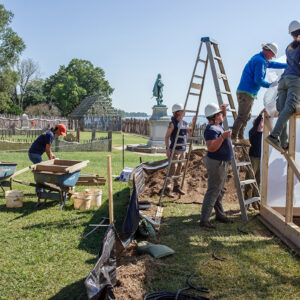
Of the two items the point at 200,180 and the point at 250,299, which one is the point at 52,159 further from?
the point at 250,299

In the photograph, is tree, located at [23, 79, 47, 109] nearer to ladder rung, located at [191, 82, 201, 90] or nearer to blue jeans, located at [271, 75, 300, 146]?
ladder rung, located at [191, 82, 201, 90]

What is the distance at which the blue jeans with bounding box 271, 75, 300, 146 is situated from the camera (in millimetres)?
4508

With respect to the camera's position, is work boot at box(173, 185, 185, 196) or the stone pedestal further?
the stone pedestal

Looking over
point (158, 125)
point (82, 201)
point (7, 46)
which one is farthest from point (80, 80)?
point (82, 201)

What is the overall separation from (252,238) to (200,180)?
3.71 m

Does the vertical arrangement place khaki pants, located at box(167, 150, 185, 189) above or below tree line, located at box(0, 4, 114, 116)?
below

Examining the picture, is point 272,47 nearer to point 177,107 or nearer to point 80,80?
point 177,107

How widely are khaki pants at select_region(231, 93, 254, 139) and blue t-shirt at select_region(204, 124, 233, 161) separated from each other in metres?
0.81

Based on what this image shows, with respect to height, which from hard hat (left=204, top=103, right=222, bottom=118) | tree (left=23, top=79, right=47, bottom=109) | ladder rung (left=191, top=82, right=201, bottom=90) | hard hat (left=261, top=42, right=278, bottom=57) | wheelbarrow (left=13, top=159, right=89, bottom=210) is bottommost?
wheelbarrow (left=13, top=159, right=89, bottom=210)

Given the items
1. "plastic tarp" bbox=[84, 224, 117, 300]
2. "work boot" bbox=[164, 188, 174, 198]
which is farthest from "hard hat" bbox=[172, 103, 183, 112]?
"plastic tarp" bbox=[84, 224, 117, 300]

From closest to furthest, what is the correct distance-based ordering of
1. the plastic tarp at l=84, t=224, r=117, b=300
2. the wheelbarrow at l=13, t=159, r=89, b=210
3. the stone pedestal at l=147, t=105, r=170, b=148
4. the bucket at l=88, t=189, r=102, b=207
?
the plastic tarp at l=84, t=224, r=117, b=300
the wheelbarrow at l=13, t=159, r=89, b=210
the bucket at l=88, t=189, r=102, b=207
the stone pedestal at l=147, t=105, r=170, b=148

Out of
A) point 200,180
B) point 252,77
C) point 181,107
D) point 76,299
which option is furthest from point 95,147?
point 76,299

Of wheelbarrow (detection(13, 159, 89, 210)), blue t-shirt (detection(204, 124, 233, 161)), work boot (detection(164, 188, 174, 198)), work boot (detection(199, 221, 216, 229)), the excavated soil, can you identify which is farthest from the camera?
work boot (detection(164, 188, 174, 198))

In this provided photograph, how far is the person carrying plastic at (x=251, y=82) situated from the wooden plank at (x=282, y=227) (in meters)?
1.41
